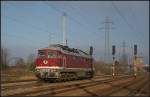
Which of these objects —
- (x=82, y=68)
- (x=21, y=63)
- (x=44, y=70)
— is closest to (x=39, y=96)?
(x=44, y=70)

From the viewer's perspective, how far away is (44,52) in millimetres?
39031

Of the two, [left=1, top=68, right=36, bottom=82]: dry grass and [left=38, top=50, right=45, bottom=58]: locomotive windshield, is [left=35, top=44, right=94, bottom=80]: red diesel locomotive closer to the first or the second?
[left=38, top=50, right=45, bottom=58]: locomotive windshield

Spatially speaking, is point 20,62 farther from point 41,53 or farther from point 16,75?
point 41,53

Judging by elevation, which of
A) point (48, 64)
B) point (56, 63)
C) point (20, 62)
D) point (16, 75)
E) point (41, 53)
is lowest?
point (16, 75)

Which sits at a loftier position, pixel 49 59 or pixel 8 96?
pixel 49 59

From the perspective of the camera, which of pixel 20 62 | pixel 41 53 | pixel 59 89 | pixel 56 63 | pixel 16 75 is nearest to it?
pixel 59 89

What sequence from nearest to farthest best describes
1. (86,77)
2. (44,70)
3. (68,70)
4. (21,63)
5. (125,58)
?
(44,70) < (68,70) < (86,77) < (21,63) < (125,58)

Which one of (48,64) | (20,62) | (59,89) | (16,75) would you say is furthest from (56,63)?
(20,62)

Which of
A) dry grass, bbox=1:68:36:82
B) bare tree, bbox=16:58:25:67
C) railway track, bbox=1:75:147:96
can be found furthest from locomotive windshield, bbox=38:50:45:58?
bare tree, bbox=16:58:25:67

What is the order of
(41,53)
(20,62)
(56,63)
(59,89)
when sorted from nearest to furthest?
(59,89)
(56,63)
(41,53)
(20,62)

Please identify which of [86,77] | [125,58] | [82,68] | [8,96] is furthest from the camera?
[125,58]

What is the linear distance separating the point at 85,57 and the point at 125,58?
329 feet

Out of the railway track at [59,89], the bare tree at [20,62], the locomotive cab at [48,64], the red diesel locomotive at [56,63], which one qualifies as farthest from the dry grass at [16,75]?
the bare tree at [20,62]

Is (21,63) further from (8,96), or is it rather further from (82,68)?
(8,96)
